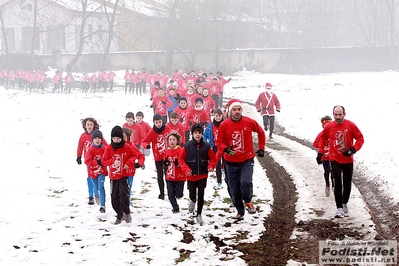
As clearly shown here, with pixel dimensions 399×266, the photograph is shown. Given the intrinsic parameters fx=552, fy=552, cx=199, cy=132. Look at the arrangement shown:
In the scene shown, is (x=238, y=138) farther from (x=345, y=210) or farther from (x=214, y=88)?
(x=214, y=88)

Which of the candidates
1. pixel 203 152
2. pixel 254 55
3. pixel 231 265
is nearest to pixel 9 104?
pixel 203 152

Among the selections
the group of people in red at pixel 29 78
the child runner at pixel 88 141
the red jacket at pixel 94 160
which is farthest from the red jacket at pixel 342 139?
the group of people in red at pixel 29 78

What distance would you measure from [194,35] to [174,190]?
153ft

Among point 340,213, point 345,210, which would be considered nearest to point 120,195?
point 340,213

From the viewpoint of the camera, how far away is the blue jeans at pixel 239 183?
9516 mm

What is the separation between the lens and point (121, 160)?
363 inches

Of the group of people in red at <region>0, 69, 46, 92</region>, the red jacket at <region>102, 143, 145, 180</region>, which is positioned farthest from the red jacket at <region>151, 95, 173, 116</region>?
the group of people in red at <region>0, 69, 46, 92</region>

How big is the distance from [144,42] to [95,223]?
62.0 m

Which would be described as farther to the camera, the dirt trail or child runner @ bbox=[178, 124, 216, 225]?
child runner @ bbox=[178, 124, 216, 225]

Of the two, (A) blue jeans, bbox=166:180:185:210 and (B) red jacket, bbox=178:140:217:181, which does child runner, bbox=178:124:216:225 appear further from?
(A) blue jeans, bbox=166:180:185:210

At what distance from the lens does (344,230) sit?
8633 mm

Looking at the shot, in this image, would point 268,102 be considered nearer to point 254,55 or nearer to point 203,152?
point 203,152

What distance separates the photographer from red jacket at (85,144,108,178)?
9.92 meters

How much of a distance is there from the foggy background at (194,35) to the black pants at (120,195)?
138 feet
